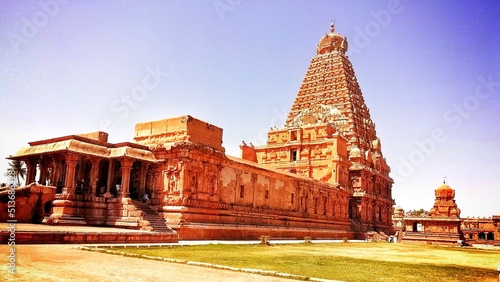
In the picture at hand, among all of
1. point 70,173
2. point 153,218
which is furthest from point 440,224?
point 70,173

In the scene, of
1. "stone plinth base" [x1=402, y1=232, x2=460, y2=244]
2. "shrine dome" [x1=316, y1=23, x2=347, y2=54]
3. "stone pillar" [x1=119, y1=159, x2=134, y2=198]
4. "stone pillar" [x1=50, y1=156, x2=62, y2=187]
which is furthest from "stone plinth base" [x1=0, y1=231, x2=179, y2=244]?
"shrine dome" [x1=316, y1=23, x2=347, y2=54]

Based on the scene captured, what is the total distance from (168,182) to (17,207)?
9.11 meters

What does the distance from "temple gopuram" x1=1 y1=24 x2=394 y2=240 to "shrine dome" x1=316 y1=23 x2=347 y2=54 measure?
23019 millimetres

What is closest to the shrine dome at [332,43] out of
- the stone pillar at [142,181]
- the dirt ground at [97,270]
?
the stone pillar at [142,181]

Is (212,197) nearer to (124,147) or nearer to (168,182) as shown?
(168,182)

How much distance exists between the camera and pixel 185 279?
9.26m

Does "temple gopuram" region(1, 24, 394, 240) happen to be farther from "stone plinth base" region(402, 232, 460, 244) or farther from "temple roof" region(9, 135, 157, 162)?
"stone plinth base" region(402, 232, 460, 244)

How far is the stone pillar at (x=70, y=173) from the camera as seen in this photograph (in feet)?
76.3

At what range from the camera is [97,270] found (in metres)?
9.74

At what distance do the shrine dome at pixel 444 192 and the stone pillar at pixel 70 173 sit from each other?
5355 cm

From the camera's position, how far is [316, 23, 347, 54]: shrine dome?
74.0 metres

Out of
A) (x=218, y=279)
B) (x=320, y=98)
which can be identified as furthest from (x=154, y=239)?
(x=320, y=98)

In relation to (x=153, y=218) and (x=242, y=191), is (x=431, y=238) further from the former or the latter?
(x=153, y=218)

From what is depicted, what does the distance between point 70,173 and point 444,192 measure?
53.9 meters
